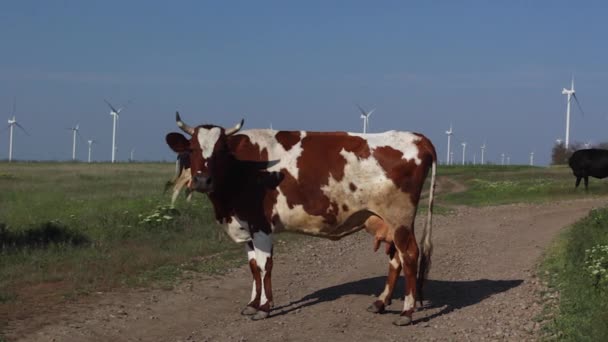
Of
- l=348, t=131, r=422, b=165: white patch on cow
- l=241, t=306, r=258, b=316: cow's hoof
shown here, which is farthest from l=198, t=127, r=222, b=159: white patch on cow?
l=241, t=306, r=258, b=316: cow's hoof

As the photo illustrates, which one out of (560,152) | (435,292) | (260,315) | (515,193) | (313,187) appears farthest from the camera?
(560,152)

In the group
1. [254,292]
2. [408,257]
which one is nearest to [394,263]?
[408,257]

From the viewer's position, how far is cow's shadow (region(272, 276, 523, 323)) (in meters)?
11.5

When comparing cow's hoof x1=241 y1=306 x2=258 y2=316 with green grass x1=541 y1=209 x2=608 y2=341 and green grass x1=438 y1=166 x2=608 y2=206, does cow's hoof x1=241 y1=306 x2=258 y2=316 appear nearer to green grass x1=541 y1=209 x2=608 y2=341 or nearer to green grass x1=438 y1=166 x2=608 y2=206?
green grass x1=541 y1=209 x2=608 y2=341

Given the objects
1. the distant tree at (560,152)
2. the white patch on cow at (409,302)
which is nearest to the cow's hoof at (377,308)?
the white patch on cow at (409,302)

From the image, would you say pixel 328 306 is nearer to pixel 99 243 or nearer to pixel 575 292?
pixel 575 292

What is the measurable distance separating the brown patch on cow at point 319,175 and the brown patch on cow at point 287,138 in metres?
0.23

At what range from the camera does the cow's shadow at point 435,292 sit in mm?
11453

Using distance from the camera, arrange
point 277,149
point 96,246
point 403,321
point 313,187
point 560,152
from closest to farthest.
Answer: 1. point 403,321
2. point 313,187
3. point 277,149
4. point 96,246
5. point 560,152

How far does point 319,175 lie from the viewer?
10.8 m

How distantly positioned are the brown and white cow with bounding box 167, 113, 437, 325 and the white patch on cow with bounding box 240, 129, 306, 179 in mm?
13

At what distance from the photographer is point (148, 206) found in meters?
21.5

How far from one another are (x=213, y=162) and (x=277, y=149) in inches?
39.0

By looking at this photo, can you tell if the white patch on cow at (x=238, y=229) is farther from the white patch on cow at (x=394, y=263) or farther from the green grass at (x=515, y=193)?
the green grass at (x=515, y=193)
